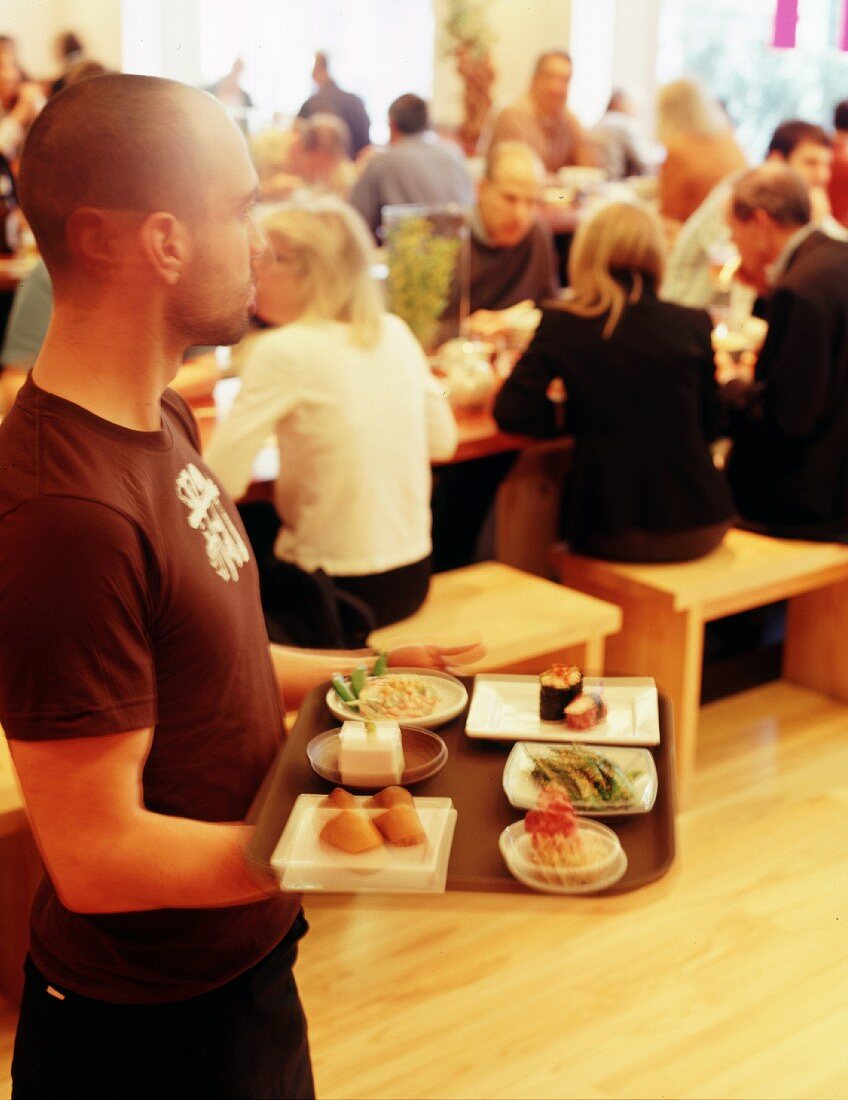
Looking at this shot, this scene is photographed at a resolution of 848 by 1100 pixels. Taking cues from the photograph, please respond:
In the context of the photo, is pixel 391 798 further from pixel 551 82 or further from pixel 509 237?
pixel 551 82

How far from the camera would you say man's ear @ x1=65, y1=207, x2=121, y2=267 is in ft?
3.34

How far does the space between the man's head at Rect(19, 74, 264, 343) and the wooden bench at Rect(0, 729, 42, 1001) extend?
1.18 meters

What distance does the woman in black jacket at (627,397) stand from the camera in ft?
10.2

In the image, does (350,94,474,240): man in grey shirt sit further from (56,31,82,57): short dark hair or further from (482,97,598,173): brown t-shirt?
(56,31,82,57): short dark hair

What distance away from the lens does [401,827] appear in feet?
3.69

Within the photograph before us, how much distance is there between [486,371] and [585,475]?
1.48ft

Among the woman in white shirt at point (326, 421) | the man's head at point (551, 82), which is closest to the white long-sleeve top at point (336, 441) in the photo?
the woman in white shirt at point (326, 421)

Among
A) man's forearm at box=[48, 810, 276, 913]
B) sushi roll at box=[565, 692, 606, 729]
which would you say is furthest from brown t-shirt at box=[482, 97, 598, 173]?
man's forearm at box=[48, 810, 276, 913]

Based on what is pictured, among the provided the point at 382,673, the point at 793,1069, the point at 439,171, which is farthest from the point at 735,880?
the point at 439,171

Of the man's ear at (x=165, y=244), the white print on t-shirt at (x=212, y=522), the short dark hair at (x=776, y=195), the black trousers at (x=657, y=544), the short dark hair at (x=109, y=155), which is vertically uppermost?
the short dark hair at (x=109, y=155)

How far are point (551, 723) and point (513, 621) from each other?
1.43m

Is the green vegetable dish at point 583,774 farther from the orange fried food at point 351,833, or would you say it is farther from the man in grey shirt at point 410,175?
the man in grey shirt at point 410,175

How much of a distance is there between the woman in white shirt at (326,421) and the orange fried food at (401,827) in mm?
1399

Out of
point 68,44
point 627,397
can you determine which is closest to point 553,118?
point 68,44
